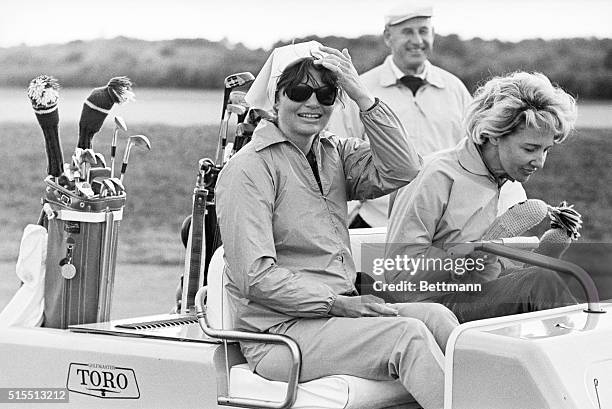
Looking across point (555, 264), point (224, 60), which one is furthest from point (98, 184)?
point (224, 60)

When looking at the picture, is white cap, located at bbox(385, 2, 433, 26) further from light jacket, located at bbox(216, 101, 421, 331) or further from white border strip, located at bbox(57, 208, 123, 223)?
white border strip, located at bbox(57, 208, 123, 223)

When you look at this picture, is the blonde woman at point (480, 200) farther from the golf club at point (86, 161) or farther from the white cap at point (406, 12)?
the white cap at point (406, 12)

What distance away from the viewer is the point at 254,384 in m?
3.40

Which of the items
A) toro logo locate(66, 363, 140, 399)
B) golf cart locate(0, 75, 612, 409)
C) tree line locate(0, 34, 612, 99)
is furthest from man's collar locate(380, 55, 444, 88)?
tree line locate(0, 34, 612, 99)

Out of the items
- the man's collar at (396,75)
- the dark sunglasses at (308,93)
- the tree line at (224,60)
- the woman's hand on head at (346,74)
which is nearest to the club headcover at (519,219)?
the woman's hand on head at (346,74)

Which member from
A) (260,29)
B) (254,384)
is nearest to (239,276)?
(254,384)

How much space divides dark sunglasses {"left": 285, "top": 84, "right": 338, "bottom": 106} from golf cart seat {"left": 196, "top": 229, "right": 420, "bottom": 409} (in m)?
0.51

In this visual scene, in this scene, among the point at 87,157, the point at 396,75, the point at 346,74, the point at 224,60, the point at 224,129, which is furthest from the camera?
the point at 224,60

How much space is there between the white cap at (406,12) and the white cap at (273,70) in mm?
2345

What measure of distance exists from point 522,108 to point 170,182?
27.6 ft

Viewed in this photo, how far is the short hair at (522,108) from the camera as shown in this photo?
3.60 meters

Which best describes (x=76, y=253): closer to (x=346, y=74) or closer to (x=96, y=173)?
(x=96, y=173)

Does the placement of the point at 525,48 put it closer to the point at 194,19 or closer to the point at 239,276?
the point at 194,19

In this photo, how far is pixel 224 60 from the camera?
11.6 m
